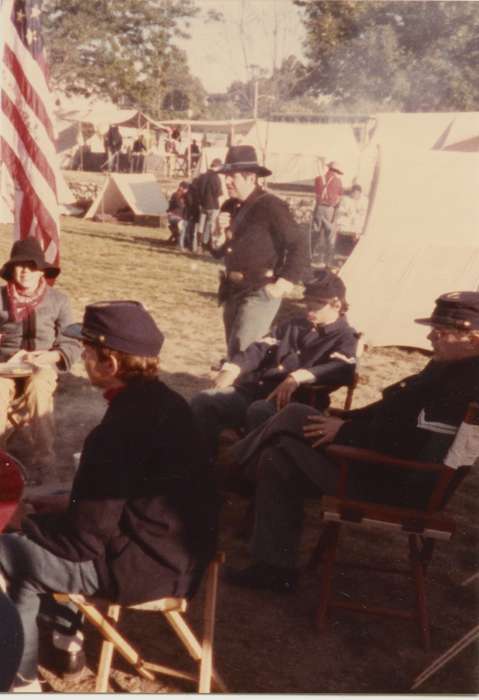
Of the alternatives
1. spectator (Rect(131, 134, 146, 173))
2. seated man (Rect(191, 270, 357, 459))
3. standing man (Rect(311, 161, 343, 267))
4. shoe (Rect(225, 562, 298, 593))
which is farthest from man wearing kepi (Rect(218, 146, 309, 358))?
spectator (Rect(131, 134, 146, 173))

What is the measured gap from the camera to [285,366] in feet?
15.7

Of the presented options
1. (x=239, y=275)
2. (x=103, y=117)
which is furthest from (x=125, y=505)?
(x=103, y=117)

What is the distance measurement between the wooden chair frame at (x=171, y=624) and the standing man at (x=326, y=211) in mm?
11908

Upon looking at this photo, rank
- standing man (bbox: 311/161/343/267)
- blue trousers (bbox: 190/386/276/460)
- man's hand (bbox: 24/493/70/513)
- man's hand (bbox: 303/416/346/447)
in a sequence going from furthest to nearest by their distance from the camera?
standing man (bbox: 311/161/343/267) → blue trousers (bbox: 190/386/276/460) → man's hand (bbox: 303/416/346/447) → man's hand (bbox: 24/493/70/513)

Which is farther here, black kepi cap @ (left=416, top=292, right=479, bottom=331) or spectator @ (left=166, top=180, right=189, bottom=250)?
spectator @ (left=166, top=180, right=189, bottom=250)

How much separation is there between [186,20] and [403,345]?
7743mm

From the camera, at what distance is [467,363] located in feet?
11.1

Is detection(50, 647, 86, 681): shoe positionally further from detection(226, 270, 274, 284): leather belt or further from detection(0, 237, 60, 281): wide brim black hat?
detection(226, 270, 274, 284): leather belt

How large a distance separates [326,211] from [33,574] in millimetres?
12895

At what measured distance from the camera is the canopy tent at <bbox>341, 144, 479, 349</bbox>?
8633mm

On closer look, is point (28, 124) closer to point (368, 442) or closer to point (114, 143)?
point (368, 442)

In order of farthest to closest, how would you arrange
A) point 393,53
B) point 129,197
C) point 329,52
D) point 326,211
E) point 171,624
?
point 329,52 < point 393,53 < point 129,197 < point 326,211 < point 171,624

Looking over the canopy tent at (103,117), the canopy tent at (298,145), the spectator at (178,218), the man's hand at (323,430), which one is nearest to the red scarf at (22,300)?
the man's hand at (323,430)

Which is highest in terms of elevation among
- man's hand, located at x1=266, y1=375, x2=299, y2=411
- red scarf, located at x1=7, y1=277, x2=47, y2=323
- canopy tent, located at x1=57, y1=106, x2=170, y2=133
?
canopy tent, located at x1=57, y1=106, x2=170, y2=133
